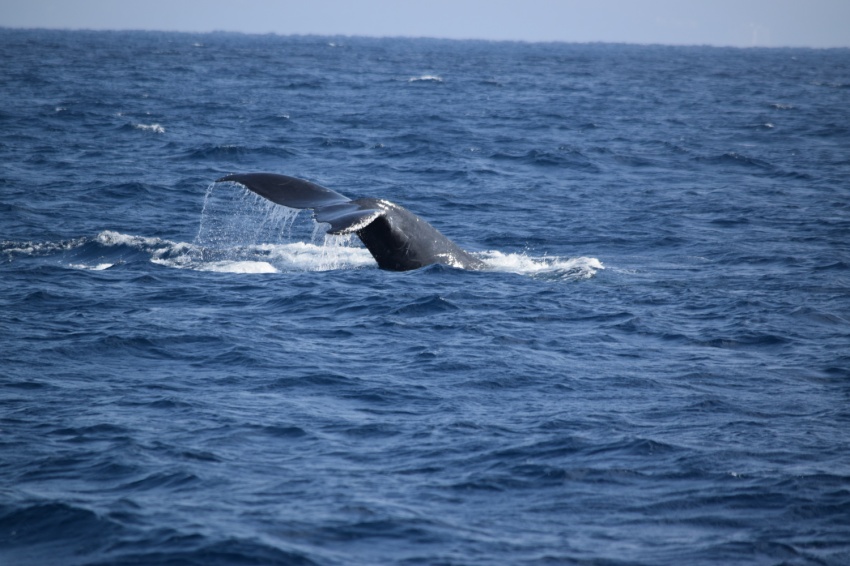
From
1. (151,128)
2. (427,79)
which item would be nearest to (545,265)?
(151,128)

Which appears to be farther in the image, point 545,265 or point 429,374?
point 545,265

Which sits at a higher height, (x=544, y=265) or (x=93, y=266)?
(x=544, y=265)

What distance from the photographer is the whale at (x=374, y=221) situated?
1124 cm

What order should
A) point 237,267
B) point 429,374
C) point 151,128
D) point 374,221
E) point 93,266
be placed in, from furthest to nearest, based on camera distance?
point 151,128
point 237,267
point 93,266
point 374,221
point 429,374

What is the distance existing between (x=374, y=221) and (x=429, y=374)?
9.36 ft

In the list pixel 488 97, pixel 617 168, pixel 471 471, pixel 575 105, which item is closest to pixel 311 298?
pixel 471 471

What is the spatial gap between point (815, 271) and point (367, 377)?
801 centimetres

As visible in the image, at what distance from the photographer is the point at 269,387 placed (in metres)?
9.90

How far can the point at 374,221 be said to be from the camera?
41.4 ft

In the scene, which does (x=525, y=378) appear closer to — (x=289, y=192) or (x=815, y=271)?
(x=289, y=192)

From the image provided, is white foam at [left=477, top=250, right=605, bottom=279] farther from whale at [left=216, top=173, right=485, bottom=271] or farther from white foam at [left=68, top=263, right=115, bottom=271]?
white foam at [left=68, top=263, right=115, bottom=271]

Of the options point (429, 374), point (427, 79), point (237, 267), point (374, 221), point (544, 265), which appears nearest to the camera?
point (429, 374)

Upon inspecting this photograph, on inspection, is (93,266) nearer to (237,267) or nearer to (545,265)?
(237,267)

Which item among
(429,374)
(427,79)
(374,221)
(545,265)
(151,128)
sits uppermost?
(427,79)
